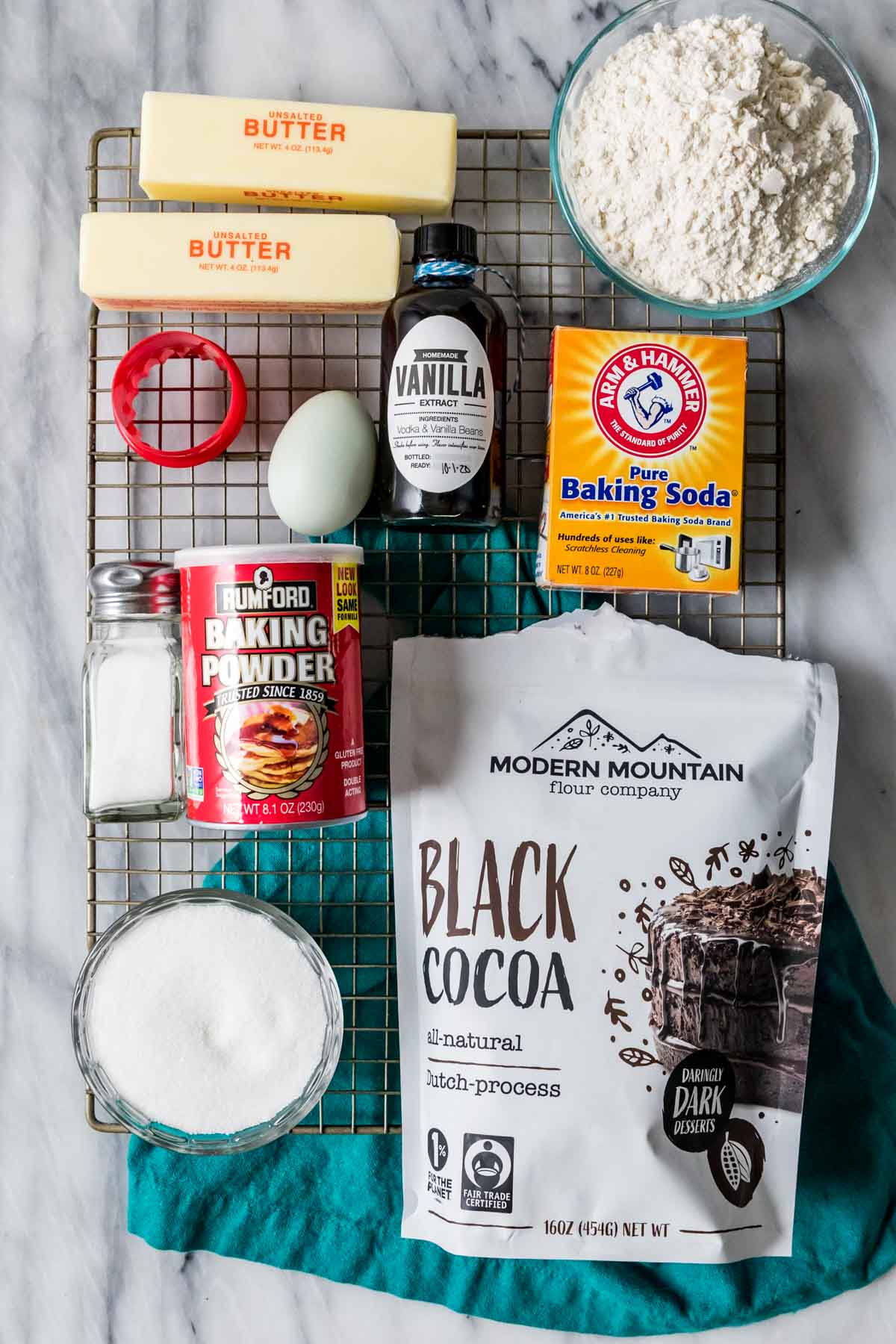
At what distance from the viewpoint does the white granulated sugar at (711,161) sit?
0.71m

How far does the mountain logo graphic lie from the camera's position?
785mm

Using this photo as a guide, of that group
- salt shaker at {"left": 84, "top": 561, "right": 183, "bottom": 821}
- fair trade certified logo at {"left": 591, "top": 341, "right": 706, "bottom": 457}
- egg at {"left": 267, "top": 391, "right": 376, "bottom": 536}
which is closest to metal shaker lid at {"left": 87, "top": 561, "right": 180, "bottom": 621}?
salt shaker at {"left": 84, "top": 561, "right": 183, "bottom": 821}

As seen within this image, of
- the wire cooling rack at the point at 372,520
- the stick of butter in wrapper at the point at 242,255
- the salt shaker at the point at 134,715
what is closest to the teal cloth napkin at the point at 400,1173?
the wire cooling rack at the point at 372,520

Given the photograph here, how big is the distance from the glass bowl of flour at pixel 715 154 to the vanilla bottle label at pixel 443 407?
5.8 inches

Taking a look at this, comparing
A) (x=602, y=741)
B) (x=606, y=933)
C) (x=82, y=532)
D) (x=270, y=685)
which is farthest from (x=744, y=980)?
(x=82, y=532)

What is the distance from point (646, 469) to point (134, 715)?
44 cm

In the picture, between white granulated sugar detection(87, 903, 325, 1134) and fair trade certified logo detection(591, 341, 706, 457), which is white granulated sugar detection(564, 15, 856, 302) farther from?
white granulated sugar detection(87, 903, 325, 1134)

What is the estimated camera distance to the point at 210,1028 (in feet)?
2.48

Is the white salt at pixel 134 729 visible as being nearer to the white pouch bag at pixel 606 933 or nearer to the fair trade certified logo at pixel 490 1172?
the white pouch bag at pixel 606 933

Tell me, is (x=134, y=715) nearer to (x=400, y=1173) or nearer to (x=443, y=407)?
(x=443, y=407)

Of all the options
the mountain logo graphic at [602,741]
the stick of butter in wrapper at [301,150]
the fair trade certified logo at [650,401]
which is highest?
the stick of butter in wrapper at [301,150]

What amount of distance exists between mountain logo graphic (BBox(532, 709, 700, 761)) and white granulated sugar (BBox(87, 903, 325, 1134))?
27 centimetres

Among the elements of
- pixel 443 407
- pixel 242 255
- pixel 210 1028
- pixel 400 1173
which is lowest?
pixel 400 1173

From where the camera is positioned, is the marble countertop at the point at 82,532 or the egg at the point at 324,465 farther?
the marble countertop at the point at 82,532
